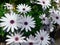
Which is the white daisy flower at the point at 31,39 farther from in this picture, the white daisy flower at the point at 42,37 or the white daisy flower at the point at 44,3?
the white daisy flower at the point at 44,3

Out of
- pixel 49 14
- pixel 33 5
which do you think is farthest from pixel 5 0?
pixel 49 14

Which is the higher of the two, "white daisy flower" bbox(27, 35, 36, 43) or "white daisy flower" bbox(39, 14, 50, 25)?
"white daisy flower" bbox(39, 14, 50, 25)

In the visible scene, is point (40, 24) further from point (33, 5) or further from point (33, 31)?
point (33, 5)

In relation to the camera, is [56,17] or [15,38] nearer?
[15,38]

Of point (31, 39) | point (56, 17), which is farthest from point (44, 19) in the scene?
point (31, 39)

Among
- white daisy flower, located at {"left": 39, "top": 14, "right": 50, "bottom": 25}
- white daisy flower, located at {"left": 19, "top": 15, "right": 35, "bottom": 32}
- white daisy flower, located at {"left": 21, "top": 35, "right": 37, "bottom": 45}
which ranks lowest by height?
white daisy flower, located at {"left": 21, "top": 35, "right": 37, "bottom": 45}

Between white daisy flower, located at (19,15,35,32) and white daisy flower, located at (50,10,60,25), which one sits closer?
white daisy flower, located at (19,15,35,32)

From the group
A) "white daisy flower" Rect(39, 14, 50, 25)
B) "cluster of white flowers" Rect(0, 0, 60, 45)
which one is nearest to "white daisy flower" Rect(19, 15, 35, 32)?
"cluster of white flowers" Rect(0, 0, 60, 45)

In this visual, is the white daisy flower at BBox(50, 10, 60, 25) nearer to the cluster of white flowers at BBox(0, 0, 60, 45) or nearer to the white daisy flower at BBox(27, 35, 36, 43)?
the cluster of white flowers at BBox(0, 0, 60, 45)

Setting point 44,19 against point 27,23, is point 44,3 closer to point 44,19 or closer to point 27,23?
point 44,19
